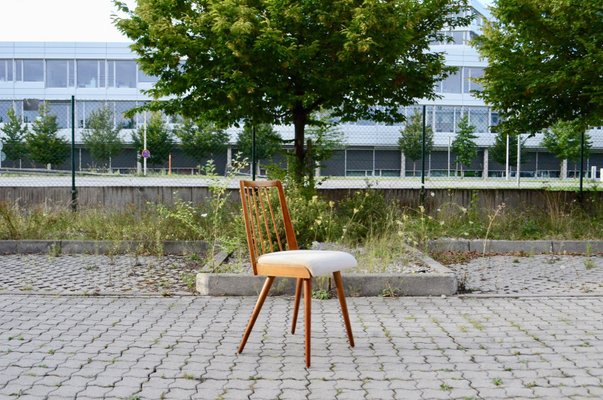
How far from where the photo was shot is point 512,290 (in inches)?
312

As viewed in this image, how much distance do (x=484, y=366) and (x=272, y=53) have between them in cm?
779

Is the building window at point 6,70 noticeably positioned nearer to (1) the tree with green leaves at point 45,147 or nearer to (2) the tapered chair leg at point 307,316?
(1) the tree with green leaves at point 45,147

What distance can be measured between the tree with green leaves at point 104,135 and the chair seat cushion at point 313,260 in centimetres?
2425

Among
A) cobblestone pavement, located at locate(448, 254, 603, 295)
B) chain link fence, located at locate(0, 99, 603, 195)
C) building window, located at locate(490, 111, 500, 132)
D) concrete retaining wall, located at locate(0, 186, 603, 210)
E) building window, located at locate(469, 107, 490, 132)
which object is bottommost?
cobblestone pavement, located at locate(448, 254, 603, 295)

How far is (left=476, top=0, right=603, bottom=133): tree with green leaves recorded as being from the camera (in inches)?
476

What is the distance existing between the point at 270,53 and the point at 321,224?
11.6 ft

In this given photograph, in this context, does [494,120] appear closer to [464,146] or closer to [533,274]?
[533,274]

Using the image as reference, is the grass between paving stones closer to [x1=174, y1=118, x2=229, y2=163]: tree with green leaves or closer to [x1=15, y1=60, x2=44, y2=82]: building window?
[x1=174, y1=118, x2=229, y2=163]: tree with green leaves

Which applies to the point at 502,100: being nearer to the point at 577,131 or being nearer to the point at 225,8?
the point at 577,131

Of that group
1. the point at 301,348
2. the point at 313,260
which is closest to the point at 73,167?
the point at 301,348

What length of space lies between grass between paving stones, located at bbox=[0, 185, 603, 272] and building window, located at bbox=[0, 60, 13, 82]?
159 ft

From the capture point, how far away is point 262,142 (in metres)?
14.6

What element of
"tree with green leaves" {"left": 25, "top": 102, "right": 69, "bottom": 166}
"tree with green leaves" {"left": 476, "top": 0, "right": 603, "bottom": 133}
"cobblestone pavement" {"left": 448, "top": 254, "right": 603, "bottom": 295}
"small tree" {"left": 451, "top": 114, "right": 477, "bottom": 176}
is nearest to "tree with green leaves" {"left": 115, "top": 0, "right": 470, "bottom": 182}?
"tree with green leaves" {"left": 476, "top": 0, "right": 603, "bottom": 133}

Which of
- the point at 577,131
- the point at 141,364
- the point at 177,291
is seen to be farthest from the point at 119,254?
the point at 577,131
